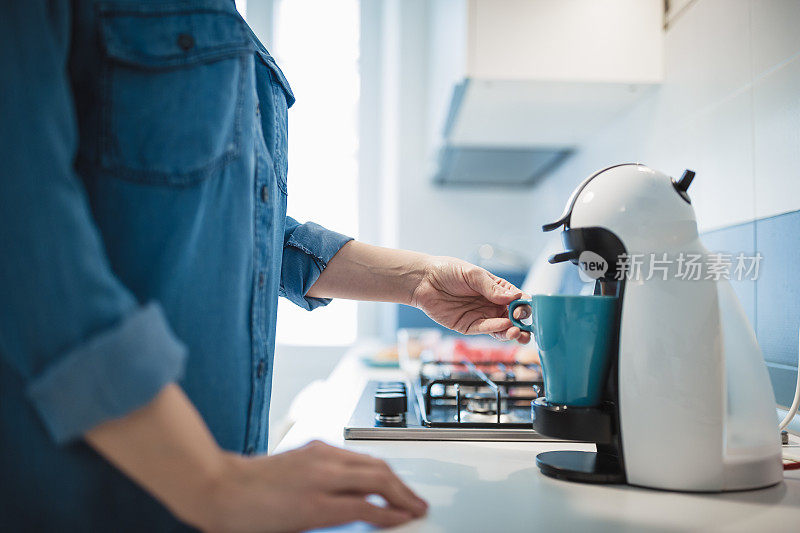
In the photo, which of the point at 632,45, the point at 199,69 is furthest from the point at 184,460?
the point at 632,45

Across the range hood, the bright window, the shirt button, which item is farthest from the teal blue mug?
the bright window

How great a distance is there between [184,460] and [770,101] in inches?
36.9

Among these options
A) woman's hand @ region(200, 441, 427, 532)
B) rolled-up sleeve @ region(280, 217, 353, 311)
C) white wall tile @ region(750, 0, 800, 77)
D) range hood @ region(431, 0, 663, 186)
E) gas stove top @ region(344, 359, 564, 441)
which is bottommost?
gas stove top @ region(344, 359, 564, 441)

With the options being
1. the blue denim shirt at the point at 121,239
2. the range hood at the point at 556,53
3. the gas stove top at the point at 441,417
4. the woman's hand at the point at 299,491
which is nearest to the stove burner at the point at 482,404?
the gas stove top at the point at 441,417

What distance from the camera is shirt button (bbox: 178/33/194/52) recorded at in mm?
539

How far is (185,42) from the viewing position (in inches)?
21.3

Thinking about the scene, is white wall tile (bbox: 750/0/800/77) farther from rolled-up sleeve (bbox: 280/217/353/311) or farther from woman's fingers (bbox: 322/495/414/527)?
woman's fingers (bbox: 322/495/414/527)

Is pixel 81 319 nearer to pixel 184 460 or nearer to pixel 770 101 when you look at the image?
pixel 184 460

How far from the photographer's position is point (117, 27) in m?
0.50

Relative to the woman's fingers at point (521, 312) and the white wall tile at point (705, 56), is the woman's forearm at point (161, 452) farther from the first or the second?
the white wall tile at point (705, 56)

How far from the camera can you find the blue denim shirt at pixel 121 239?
36 centimetres

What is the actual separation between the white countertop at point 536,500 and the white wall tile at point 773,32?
0.56 meters

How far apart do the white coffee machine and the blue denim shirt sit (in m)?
0.35

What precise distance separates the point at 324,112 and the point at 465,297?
Answer: 7.61 ft
